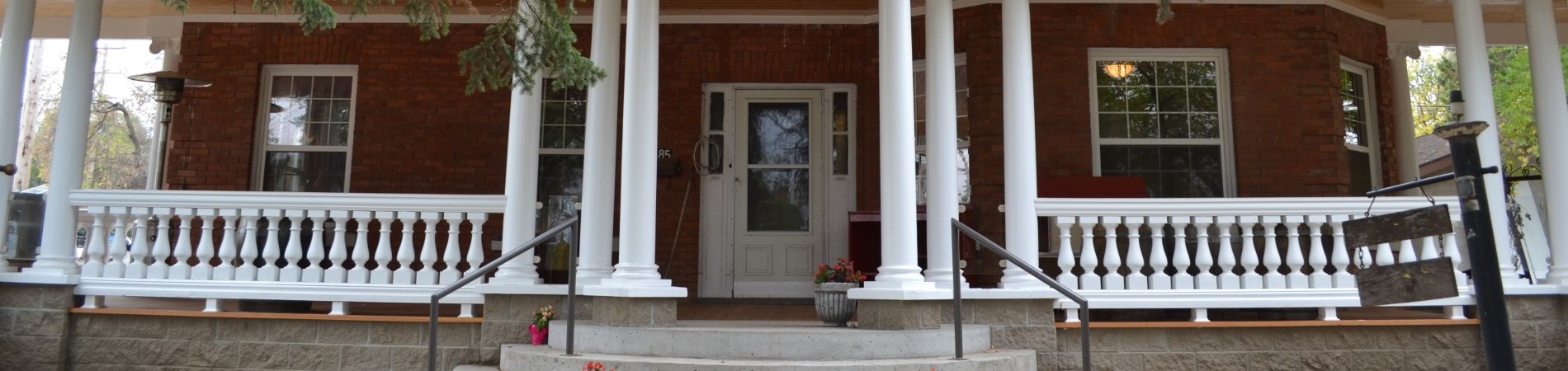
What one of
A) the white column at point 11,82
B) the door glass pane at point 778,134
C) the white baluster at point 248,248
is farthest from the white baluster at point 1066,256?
the white column at point 11,82

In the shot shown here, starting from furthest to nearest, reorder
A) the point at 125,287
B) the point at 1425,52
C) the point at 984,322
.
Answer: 1. the point at 1425,52
2. the point at 125,287
3. the point at 984,322

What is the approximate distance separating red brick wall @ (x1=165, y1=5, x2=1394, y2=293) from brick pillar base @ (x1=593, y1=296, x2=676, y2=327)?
9.50ft

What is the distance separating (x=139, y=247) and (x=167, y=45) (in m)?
3.95

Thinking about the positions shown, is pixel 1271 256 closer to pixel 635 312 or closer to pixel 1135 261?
pixel 1135 261

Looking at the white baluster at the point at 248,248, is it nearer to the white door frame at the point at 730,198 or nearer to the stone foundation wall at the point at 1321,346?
the white door frame at the point at 730,198

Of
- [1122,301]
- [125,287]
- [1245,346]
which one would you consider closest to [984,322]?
[1122,301]

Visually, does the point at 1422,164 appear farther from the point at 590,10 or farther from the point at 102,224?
the point at 102,224

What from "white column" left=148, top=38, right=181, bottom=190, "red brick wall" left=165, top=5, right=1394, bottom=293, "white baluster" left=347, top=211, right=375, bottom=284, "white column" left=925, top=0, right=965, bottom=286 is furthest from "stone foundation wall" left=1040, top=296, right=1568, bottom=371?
"white column" left=148, top=38, right=181, bottom=190

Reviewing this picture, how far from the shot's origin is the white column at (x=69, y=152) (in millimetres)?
6125

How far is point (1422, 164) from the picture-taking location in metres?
19.8

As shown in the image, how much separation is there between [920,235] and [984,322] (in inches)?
98.0

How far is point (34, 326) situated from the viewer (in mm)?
5996

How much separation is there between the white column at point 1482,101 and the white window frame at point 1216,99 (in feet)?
6.27

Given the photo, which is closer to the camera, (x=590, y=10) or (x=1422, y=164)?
(x=590, y=10)
